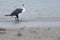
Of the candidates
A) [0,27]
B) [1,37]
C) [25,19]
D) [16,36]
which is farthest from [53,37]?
[25,19]

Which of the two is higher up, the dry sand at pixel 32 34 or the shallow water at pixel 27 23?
the dry sand at pixel 32 34

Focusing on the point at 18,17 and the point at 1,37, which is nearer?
the point at 1,37

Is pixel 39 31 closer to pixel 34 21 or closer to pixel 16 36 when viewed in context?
pixel 16 36

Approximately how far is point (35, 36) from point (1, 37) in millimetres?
944

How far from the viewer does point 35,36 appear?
5629 mm

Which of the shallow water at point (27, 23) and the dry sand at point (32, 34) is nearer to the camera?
the dry sand at point (32, 34)

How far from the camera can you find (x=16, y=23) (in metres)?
7.53

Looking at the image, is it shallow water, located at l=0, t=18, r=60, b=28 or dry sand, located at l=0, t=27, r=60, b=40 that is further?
shallow water, located at l=0, t=18, r=60, b=28

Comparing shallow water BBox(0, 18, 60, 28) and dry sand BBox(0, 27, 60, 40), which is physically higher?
dry sand BBox(0, 27, 60, 40)

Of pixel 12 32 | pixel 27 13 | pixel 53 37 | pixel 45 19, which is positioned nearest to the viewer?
pixel 53 37

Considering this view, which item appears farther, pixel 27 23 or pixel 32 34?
pixel 27 23

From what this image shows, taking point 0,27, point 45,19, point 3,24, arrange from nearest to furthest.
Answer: point 0,27
point 3,24
point 45,19

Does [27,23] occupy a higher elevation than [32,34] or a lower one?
lower

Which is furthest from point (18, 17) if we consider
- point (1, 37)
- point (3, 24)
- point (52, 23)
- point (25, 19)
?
point (1, 37)
